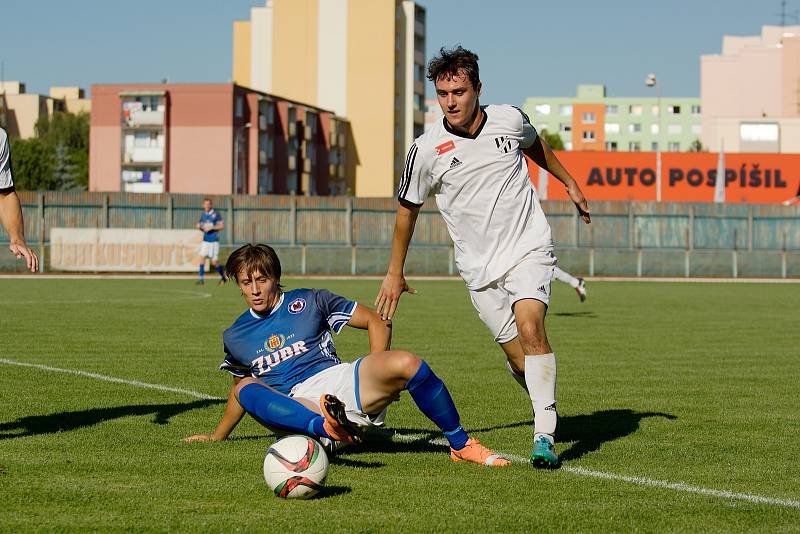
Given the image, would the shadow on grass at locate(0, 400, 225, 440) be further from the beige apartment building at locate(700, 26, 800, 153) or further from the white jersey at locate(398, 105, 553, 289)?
the beige apartment building at locate(700, 26, 800, 153)

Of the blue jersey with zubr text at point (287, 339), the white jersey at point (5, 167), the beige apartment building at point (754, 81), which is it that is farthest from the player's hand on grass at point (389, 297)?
the beige apartment building at point (754, 81)

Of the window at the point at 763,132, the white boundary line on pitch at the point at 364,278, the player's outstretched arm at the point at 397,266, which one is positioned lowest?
the white boundary line on pitch at the point at 364,278

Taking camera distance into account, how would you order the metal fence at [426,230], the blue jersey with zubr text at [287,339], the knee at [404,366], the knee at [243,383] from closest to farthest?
1. the knee at [404,366]
2. the knee at [243,383]
3. the blue jersey with zubr text at [287,339]
4. the metal fence at [426,230]

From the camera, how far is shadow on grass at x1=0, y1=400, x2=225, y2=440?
827 cm

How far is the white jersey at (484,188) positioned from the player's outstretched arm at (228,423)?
1594 millimetres

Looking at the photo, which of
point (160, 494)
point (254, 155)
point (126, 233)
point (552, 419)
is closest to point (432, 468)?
point (552, 419)

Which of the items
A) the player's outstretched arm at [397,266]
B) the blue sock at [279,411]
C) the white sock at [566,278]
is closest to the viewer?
the blue sock at [279,411]

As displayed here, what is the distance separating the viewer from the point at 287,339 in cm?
698

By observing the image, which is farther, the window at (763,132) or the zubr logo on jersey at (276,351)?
the window at (763,132)

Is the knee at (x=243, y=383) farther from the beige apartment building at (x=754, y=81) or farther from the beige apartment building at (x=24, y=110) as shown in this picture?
the beige apartment building at (x=24, y=110)

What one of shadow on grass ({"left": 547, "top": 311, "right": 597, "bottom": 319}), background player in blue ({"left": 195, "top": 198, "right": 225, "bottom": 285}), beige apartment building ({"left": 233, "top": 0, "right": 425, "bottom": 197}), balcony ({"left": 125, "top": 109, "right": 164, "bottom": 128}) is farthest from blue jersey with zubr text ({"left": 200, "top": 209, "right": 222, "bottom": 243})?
beige apartment building ({"left": 233, "top": 0, "right": 425, "bottom": 197})

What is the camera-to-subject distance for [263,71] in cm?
10000

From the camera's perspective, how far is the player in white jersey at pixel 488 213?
7098 millimetres

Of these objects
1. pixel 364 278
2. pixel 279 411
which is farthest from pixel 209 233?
pixel 279 411
